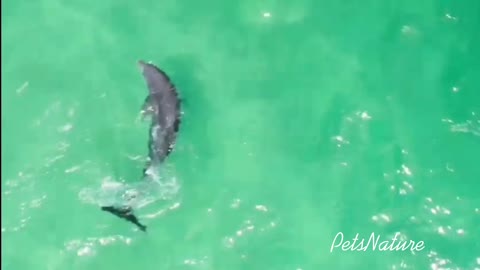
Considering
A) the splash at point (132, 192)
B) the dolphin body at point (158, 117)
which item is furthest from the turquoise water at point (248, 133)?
the dolphin body at point (158, 117)

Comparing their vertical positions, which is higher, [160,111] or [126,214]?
[160,111]

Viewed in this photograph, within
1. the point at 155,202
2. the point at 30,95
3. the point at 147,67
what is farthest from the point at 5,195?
the point at 147,67

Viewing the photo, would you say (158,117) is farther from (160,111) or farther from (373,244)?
(373,244)

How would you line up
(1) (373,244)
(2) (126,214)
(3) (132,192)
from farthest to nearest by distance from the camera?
(1) (373,244), (3) (132,192), (2) (126,214)

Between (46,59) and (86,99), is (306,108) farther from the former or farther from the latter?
(46,59)

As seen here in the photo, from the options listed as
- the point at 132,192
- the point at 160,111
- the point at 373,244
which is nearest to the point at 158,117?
the point at 160,111

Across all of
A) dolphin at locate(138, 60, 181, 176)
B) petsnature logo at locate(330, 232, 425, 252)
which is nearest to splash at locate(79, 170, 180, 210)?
dolphin at locate(138, 60, 181, 176)

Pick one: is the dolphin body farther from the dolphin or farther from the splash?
the splash
